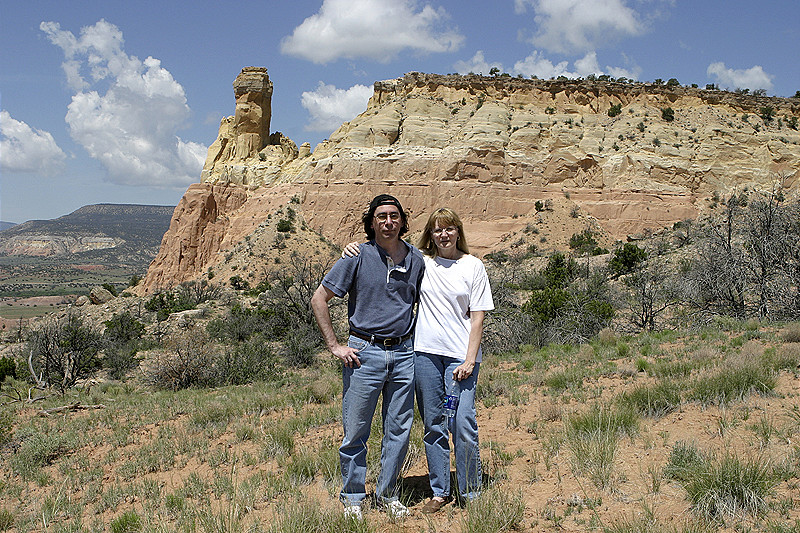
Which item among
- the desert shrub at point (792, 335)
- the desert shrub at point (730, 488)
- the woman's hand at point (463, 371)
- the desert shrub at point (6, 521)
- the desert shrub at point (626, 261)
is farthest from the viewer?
the desert shrub at point (626, 261)

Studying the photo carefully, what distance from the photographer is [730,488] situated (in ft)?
10.6

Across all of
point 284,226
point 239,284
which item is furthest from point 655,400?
point 284,226

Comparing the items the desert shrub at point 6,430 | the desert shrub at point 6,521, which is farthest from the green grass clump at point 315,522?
the desert shrub at point 6,430

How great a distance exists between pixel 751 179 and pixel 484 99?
19.4 metres

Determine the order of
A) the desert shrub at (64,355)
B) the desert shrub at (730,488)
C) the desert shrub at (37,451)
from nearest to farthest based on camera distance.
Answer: the desert shrub at (730,488) → the desert shrub at (37,451) → the desert shrub at (64,355)

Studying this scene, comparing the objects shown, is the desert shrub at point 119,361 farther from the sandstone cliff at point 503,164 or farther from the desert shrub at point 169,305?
the sandstone cliff at point 503,164

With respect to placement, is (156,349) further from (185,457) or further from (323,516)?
(323,516)

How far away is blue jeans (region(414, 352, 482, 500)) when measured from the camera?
3523 mm

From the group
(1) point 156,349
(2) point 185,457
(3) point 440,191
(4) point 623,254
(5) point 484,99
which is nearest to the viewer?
(2) point 185,457

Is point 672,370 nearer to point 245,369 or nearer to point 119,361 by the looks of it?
point 245,369

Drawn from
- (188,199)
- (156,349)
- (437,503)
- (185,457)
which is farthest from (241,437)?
(188,199)

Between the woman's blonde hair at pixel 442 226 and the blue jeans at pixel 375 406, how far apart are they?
74 centimetres

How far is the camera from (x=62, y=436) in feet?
22.2

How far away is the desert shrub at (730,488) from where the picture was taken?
3.14m
